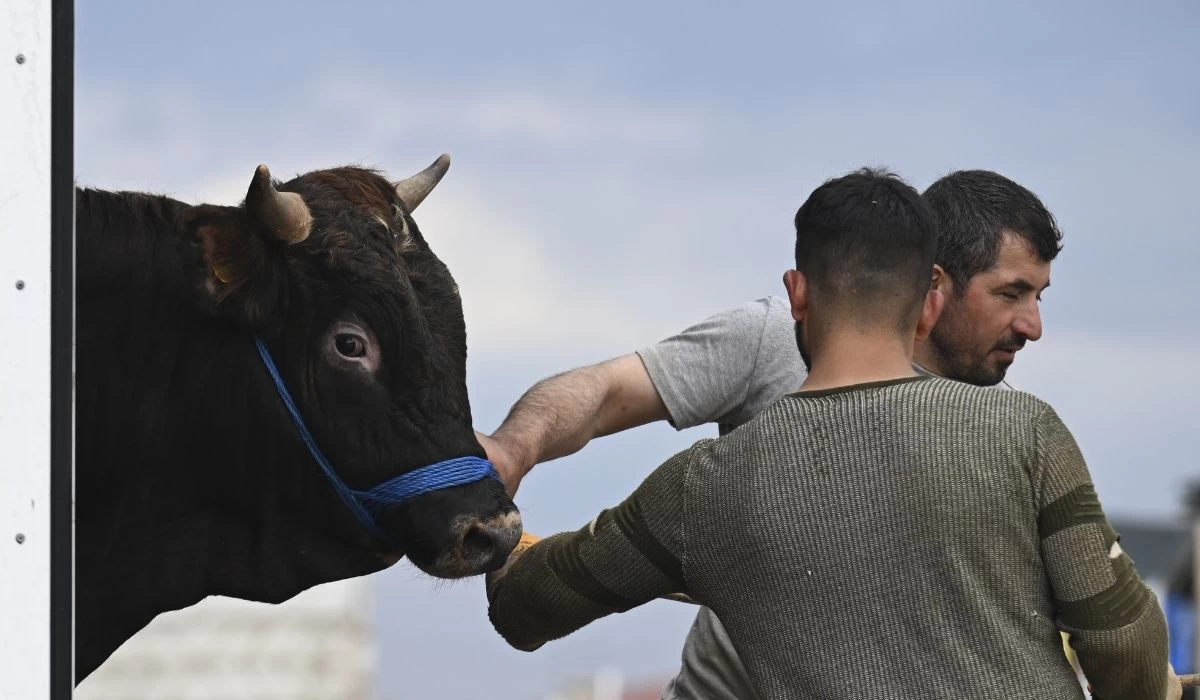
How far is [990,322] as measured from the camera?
3.96 meters

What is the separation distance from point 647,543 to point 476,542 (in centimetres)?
96

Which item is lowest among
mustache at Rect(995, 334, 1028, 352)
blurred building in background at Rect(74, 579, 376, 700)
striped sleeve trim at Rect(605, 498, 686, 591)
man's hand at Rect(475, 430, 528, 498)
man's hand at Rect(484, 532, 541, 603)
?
blurred building in background at Rect(74, 579, 376, 700)

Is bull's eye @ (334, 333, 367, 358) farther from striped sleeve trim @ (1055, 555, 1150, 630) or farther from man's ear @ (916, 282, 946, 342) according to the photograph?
striped sleeve trim @ (1055, 555, 1150, 630)

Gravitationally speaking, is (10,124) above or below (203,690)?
above

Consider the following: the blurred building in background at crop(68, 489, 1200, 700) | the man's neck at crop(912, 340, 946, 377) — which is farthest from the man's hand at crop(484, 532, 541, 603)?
the blurred building in background at crop(68, 489, 1200, 700)

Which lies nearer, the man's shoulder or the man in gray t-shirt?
the man in gray t-shirt

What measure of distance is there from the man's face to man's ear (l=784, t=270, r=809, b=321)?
3.77 ft

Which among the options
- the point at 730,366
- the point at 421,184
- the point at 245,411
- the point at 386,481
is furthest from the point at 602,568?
the point at 421,184

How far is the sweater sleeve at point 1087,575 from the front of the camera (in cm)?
254

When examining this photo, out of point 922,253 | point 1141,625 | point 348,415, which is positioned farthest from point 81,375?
point 1141,625

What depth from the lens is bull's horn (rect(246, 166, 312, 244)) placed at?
149 inches

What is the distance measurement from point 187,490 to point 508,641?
3.46ft

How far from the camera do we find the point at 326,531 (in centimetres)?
393

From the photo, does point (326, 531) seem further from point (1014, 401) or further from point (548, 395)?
point (1014, 401)
